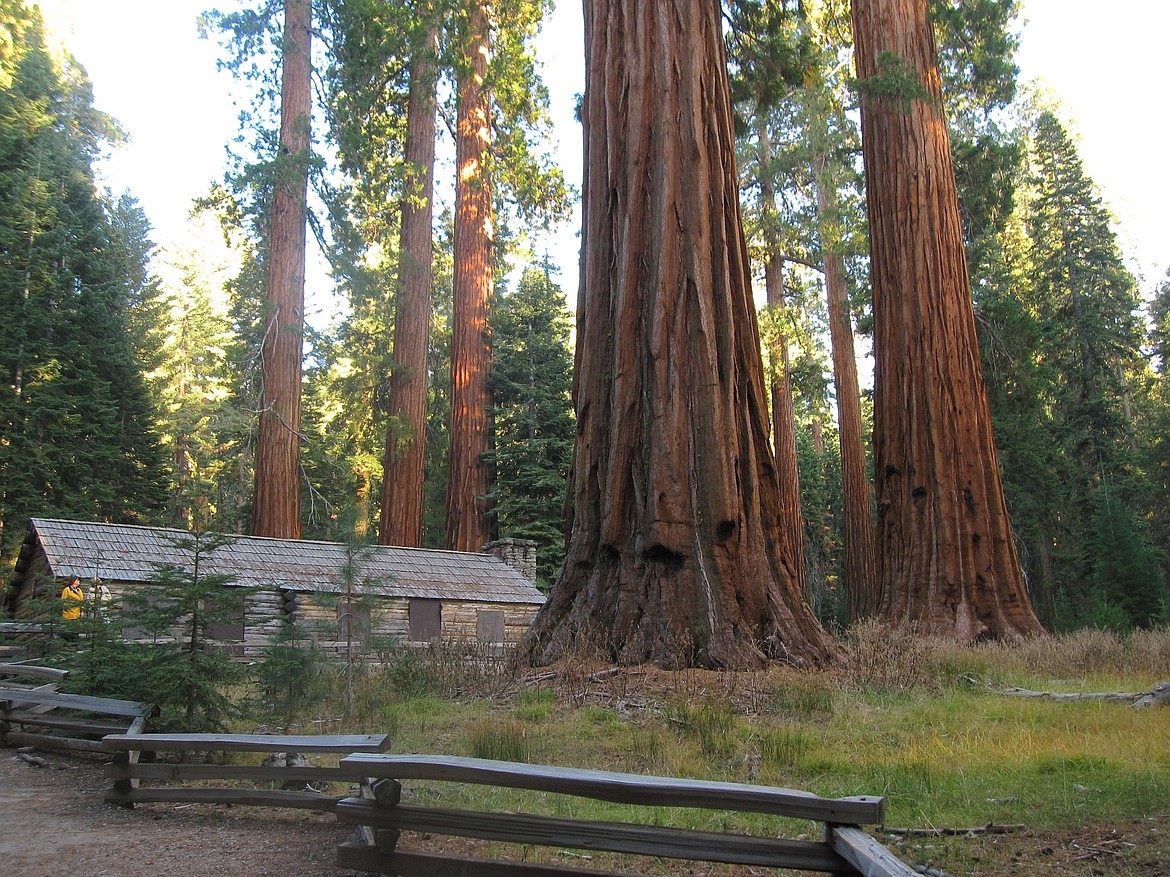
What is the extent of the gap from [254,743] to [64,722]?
3.99 metres

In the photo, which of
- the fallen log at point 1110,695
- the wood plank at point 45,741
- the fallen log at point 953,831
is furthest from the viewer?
the wood plank at point 45,741

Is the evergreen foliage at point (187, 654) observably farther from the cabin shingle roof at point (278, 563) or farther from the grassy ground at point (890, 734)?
the cabin shingle roof at point (278, 563)

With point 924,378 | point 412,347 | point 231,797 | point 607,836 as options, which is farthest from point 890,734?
point 412,347

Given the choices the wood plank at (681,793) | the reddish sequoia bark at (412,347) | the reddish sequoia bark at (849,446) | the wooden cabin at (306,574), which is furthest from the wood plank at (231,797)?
the reddish sequoia bark at (849,446)

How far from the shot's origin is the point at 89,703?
7.69 metres

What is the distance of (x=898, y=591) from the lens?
Answer: 1330 cm

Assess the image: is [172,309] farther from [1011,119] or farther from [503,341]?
[1011,119]

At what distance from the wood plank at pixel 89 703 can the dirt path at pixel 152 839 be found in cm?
62

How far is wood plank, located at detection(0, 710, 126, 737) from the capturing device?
26.7 ft

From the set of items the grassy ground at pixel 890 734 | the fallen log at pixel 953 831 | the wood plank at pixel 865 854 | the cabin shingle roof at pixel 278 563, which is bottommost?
the fallen log at pixel 953 831

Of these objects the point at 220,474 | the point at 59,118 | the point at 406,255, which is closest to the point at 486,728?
the point at 406,255

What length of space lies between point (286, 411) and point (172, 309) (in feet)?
92.5

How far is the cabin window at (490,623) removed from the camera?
20578mm

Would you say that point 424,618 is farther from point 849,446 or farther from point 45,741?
point 849,446
